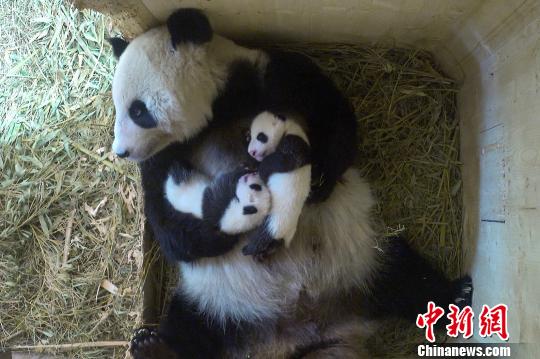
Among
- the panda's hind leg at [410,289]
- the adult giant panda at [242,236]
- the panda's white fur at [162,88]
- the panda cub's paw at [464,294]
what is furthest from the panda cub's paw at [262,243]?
the panda cub's paw at [464,294]

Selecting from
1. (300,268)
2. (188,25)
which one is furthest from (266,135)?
(300,268)

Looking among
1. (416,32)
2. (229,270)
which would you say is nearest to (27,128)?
(229,270)

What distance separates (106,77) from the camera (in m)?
2.83

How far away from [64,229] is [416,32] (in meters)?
2.13

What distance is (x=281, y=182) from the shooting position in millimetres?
2082

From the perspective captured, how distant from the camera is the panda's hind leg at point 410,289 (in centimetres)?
255

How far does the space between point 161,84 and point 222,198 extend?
556mm

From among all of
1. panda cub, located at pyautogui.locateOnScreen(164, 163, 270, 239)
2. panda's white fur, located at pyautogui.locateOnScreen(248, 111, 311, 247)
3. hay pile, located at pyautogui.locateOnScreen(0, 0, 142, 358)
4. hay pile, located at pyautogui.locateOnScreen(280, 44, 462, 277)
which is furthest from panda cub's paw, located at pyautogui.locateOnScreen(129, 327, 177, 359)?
hay pile, located at pyautogui.locateOnScreen(280, 44, 462, 277)

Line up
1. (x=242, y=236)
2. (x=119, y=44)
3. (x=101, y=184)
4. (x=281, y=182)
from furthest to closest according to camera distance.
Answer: (x=101, y=184)
(x=119, y=44)
(x=242, y=236)
(x=281, y=182)

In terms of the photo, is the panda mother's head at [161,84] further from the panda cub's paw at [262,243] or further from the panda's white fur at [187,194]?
the panda cub's paw at [262,243]

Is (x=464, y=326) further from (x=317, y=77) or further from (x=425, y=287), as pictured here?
(x=317, y=77)

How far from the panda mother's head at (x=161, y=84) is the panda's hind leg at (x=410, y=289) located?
1.24 meters

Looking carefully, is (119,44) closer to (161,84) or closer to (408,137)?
(161,84)

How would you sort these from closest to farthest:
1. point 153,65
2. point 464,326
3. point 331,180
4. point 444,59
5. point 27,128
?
point 153,65, point 331,180, point 464,326, point 444,59, point 27,128
